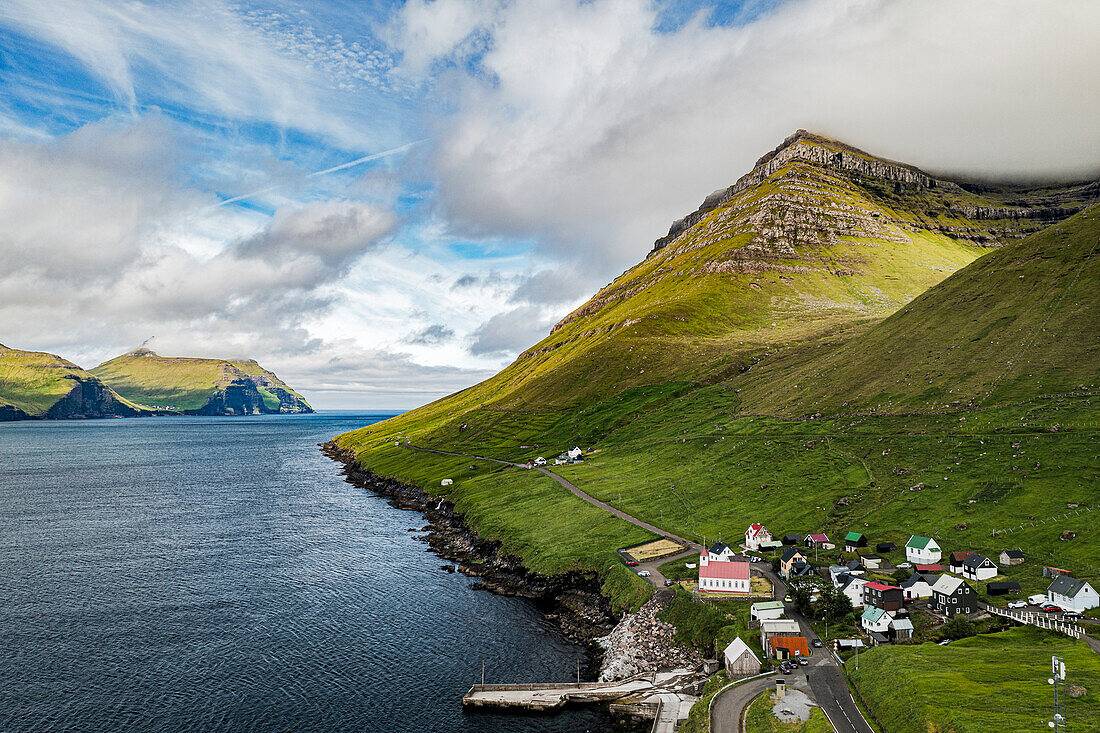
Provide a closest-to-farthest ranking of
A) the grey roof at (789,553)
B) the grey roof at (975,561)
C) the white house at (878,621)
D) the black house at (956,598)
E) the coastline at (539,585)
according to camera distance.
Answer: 1. the white house at (878,621)
2. the black house at (956,598)
3. the grey roof at (975,561)
4. the coastline at (539,585)
5. the grey roof at (789,553)

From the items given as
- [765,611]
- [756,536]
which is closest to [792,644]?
[765,611]

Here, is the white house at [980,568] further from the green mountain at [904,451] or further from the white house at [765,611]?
the white house at [765,611]

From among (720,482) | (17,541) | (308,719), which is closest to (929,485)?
(720,482)

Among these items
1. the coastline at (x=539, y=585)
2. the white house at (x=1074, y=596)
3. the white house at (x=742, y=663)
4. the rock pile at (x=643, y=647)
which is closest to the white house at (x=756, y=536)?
the rock pile at (x=643, y=647)

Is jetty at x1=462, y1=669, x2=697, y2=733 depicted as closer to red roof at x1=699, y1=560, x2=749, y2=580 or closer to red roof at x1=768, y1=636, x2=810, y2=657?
red roof at x1=768, y1=636, x2=810, y2=657

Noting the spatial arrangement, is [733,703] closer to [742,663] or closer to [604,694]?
[742,663]

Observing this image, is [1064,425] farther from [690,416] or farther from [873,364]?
[690,416]
